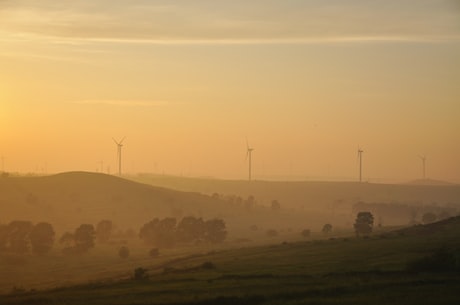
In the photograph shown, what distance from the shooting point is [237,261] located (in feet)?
363

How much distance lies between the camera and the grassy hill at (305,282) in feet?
221

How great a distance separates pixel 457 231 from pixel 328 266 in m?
46.7

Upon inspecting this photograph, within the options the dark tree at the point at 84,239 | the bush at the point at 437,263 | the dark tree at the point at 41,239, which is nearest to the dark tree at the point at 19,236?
the dark tree at the point at 41,239

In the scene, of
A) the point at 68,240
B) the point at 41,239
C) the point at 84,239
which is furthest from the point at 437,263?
the point at 68,240

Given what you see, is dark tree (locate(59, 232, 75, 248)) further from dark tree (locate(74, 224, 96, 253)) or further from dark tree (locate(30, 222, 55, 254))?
dark tree (locate(30, 222, 55, 254))

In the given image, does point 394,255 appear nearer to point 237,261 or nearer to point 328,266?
point 328,266

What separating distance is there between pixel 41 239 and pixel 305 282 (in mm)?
114445

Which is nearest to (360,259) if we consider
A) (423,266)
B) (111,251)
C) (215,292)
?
(423,266)

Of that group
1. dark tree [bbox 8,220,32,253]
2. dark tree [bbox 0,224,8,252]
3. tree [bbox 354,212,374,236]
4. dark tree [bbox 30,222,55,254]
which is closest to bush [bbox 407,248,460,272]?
tree [bbox 354,212,374,236]

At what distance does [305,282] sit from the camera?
7769 centimetres

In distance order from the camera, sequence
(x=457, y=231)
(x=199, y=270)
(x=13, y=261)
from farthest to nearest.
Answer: (x=13, y=261) → (x=457, y=231) → (x=199, y=270)

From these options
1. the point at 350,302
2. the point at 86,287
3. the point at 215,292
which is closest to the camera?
the point at 350,302

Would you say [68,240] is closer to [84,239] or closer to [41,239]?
[84,239]

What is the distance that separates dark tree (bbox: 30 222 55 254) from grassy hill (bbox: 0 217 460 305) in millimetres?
75541
